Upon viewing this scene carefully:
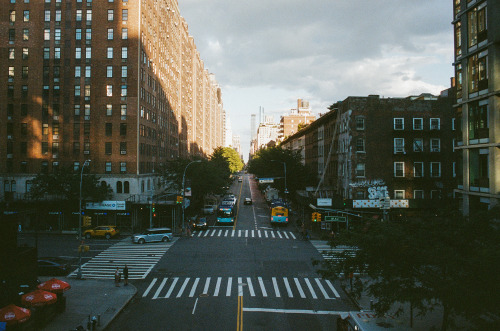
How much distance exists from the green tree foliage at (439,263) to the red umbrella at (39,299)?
14559 mm

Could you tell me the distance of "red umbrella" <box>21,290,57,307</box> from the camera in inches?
757

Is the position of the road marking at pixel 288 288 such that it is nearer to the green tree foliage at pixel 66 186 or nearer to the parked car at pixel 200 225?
the parked car at pixel 200 225

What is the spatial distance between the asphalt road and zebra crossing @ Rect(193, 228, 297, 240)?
4.52 metres

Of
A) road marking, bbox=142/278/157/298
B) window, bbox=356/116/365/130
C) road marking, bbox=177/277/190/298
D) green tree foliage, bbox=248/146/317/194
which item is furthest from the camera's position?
green tree foliage, bbox=248/146/317/194

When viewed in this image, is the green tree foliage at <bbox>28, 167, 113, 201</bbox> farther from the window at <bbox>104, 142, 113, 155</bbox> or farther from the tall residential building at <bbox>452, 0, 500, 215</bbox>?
the tall residential building at <bbox>452, 0, 500, 215</bbox>

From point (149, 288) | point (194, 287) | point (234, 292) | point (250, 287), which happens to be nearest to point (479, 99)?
point (250, 287)

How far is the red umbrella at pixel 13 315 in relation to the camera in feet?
56.0

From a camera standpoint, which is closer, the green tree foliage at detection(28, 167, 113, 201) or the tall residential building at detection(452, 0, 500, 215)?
the tall residential building at detection(452, 0, 500, 215)

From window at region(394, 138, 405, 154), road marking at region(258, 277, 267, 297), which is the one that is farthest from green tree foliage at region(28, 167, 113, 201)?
window at region(394, 138, 405, 154)

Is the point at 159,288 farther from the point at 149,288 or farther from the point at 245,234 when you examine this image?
the point at 245,234

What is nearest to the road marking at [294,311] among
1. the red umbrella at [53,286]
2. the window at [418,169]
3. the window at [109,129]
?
the red umbrella at [53,286]

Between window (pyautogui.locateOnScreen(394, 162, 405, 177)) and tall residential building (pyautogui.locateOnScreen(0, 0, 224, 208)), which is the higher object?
tall residential building (pyautogui.locateOnScreen(0, 0, 224, 208))

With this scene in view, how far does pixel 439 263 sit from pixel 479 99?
18.4 m

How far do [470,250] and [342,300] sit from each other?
37.2 ft
